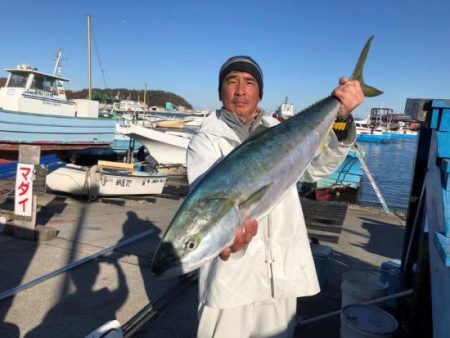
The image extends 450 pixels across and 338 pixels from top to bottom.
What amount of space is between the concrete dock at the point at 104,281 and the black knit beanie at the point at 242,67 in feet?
7.77

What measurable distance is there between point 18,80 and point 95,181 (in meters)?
8.14

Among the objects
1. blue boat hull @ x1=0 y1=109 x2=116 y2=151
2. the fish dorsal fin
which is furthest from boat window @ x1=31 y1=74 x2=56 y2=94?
the fish dorsal fin

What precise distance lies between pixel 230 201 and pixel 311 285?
87 cm

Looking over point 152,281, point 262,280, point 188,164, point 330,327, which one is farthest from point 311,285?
point 152,281

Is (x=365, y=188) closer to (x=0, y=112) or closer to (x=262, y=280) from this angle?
(x=0, y=112)

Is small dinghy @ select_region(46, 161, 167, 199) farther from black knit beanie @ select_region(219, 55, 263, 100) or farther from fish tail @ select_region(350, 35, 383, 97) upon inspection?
fish tail @ select_region(350, 35, 383, 97)

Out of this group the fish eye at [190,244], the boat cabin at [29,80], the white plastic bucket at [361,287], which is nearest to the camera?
the fish eye at [190,244]

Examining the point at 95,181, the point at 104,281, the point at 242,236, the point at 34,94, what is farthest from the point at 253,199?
the point at 34,94

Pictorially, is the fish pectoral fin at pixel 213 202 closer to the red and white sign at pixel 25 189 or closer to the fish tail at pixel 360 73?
the fish tail at pixel 360 73

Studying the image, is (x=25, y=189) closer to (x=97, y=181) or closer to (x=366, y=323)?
(x=97, y=181)

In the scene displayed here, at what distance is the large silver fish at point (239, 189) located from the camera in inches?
66.1

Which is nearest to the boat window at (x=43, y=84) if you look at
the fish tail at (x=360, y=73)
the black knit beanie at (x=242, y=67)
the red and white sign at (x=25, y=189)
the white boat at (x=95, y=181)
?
the white boat at (x=95, y=181)

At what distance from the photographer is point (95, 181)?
9.67 meters

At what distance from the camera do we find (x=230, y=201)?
1786 mm
